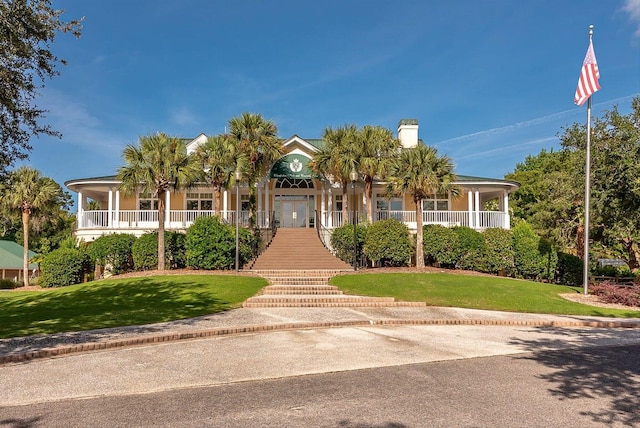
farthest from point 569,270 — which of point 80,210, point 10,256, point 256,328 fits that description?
point 10,256

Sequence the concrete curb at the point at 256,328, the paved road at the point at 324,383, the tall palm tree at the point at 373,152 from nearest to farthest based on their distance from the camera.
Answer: the paved road at the point at 324,383
the concrete curb at the point at 256,328
the tall palm tree at the point at 373,152

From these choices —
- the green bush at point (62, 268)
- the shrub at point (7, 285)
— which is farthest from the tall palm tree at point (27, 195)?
the green bush at point (62, 268)

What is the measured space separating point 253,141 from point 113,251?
9.78 m

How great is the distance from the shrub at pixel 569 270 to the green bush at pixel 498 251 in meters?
3.03

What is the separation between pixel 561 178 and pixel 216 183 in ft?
81.5

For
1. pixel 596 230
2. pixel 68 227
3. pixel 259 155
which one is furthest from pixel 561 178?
pixel 68 227

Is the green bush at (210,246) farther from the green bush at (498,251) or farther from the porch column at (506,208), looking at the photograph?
the porch column at (506,208)

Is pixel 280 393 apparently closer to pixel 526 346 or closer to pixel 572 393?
pixel 572 393

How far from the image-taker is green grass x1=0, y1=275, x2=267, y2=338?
427 inches

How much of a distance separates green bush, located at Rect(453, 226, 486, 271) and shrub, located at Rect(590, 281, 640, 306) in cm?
590

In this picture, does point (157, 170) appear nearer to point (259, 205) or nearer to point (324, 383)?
point (259, 205)

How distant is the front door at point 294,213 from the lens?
30906 mm

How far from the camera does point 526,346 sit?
340 inches

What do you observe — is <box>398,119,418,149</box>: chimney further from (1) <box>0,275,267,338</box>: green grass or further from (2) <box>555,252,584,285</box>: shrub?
(1) <box>0,275,267,338</box>: green grass
